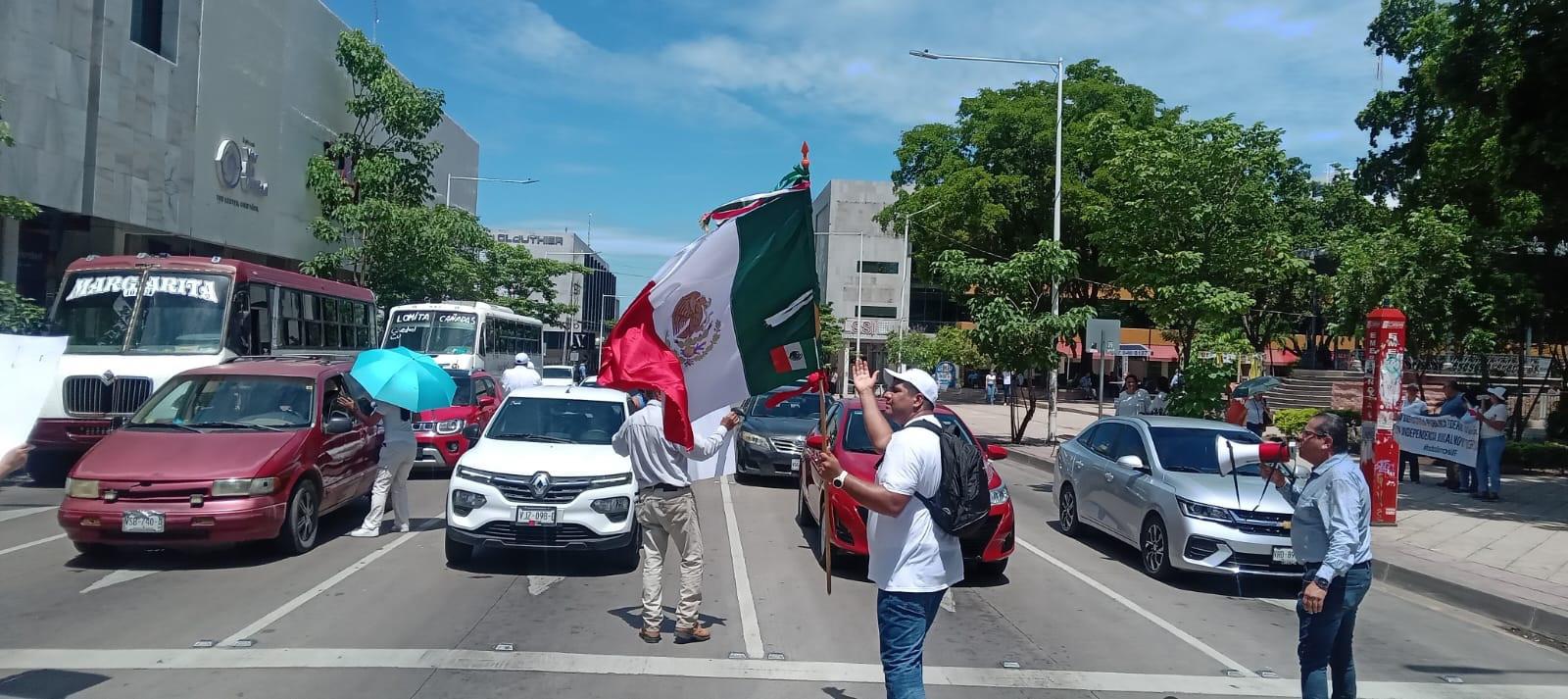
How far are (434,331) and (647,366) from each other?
69.1 ft

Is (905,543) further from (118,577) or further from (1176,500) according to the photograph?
(118,577)

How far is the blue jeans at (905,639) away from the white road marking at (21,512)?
11017 mm

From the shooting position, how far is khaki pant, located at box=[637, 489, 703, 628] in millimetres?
6859

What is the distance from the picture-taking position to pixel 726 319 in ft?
21.7

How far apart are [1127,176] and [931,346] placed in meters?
33.0

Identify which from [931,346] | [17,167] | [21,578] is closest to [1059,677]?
[21,578]

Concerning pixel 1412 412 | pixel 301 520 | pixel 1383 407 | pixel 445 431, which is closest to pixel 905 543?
pixel 301 520

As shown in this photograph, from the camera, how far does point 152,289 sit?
15.0m

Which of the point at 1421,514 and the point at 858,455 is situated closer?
the point at 858,455

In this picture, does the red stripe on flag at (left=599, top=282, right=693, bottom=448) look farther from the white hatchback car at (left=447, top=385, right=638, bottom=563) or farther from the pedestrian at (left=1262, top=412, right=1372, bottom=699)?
the pedestrian at (left=1262, top=412, right=1372, bottom=699)

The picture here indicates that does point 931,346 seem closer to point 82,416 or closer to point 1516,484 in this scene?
point 1516,484

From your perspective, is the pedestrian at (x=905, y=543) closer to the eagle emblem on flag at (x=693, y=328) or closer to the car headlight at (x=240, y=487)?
the eagle emblem on flag at (x=693, y=328)

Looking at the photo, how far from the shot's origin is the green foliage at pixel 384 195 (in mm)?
29641

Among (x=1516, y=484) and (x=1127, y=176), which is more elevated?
(x=1127, y=176)
